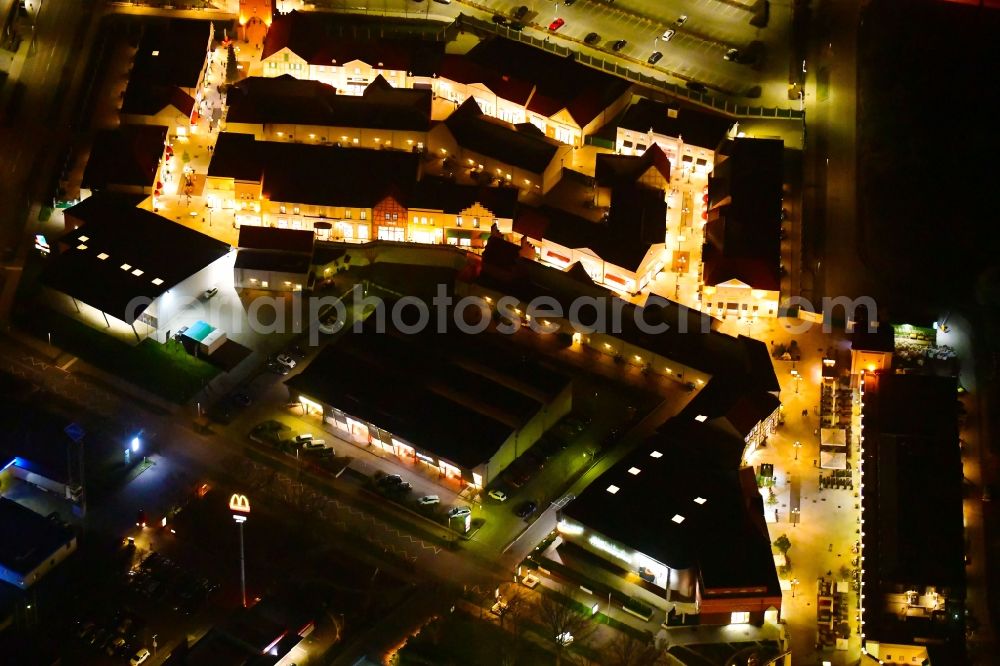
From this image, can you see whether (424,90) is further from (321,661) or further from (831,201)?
(321,661)

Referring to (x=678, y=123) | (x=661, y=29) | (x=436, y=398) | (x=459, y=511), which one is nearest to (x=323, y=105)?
(x=678, y=123)

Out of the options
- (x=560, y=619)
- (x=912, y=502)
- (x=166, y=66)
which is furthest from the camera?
(x=166, y=66)

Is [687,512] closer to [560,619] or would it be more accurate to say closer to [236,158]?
[560,619]

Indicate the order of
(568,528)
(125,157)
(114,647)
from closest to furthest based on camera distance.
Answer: (114,647) → (568,528) → (125,157)

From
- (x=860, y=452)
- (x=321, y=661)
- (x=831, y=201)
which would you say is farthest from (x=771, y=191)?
(x=321, y=661)


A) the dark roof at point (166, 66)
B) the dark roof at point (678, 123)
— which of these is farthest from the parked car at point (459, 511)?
the dark roof at point (166, 66)

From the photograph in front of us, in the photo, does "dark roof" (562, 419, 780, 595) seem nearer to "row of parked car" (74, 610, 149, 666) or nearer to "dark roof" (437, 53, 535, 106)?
"row of parked car" (74, 610, 149, 666)

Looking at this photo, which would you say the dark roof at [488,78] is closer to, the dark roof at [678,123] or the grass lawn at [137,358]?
the dark roof at [678,123]
